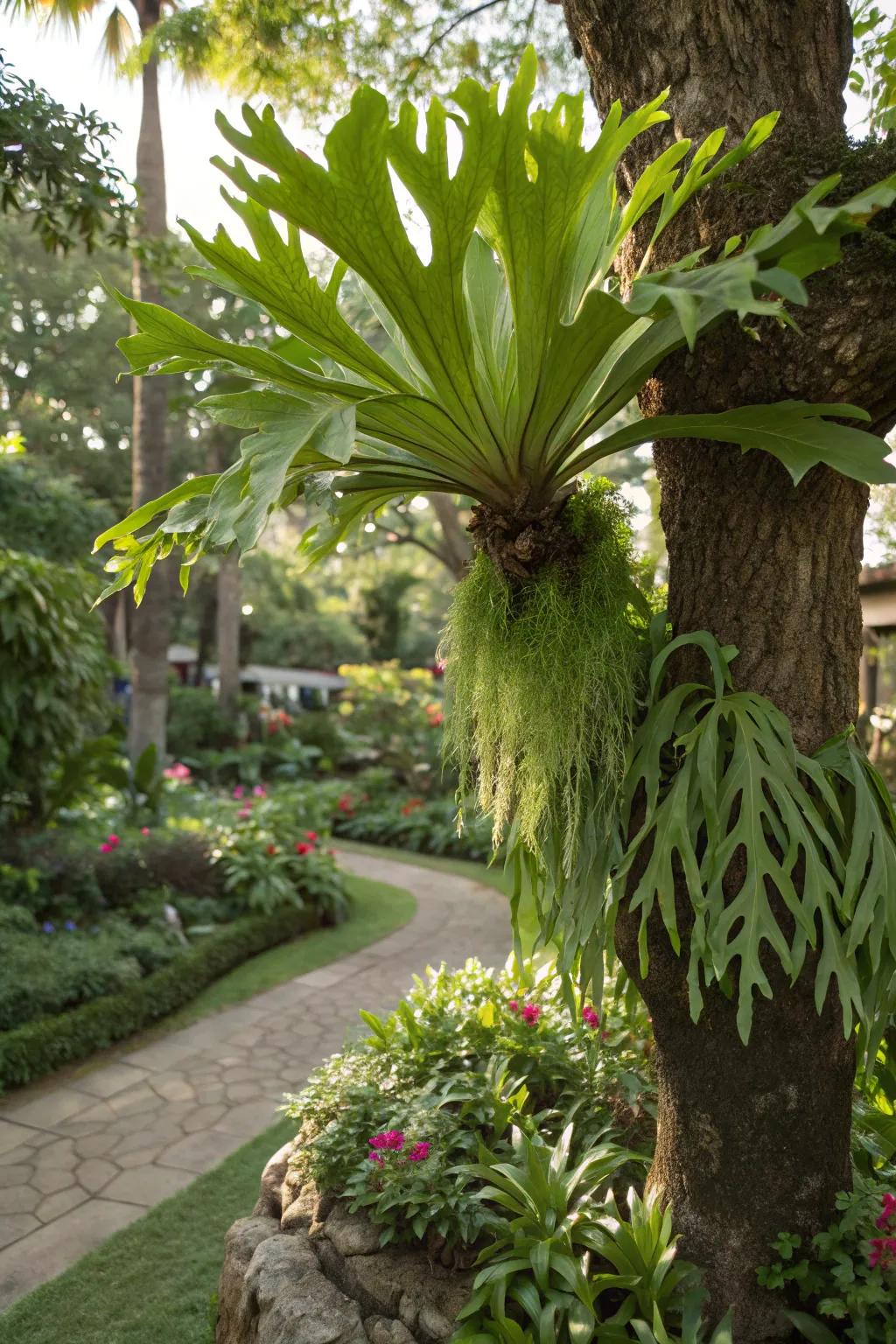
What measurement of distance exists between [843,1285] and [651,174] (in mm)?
2320

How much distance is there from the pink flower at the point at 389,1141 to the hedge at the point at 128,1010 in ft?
9.10

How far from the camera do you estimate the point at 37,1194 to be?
371 cm

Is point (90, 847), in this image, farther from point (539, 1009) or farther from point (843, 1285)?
point (843, 1285)

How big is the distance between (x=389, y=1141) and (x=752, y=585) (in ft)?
6.05

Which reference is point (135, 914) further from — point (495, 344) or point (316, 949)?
point (495, 344)

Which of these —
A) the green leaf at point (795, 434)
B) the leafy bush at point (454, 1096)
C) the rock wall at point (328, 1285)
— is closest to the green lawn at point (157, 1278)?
the rock wall at point (328, 1285)

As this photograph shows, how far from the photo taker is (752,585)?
205 centimetres

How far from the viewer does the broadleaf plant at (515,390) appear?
1.51 meters

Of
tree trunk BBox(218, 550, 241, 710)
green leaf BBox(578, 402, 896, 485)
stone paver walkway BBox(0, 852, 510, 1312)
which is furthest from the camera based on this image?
tree trunk BBox(218, 550, 241, 710)

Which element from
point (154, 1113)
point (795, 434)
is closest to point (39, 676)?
point (154, 1113)

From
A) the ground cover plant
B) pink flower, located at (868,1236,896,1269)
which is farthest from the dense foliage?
the ground cover plant

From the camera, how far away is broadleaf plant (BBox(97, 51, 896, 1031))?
1507 mm

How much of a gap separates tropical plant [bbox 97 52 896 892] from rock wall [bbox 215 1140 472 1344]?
4.01ft

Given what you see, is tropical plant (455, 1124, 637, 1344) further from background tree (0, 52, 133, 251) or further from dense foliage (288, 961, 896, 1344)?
background tree (0, 52, 133, 251)
